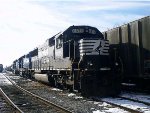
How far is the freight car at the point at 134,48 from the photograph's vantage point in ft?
43.5

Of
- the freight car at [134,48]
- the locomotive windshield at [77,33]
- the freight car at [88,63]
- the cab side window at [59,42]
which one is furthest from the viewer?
the cab side window at [59,42]

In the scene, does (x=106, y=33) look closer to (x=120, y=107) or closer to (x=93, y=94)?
(x=93, y=94)

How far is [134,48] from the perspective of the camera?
14.3 meters

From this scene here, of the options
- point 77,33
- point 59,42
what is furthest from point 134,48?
point 59,42

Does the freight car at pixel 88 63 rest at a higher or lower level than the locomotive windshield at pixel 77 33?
lower

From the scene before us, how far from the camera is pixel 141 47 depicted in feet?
44.6

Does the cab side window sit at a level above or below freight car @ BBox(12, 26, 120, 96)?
above

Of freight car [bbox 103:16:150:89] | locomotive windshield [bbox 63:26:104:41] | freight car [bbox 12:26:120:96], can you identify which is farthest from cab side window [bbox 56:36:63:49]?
freight car [bbox 103:16:150:89]

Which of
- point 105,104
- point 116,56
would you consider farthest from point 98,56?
point 105,104

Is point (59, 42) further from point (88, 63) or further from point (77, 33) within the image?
point (88, 63)

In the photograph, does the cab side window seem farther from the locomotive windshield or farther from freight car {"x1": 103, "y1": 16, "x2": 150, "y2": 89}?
freight car {"x1": 103, "y1": 16, "x2": 150, "y2": 89}

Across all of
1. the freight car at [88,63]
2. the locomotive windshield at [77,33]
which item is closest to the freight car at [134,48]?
the freight car at [88,63]

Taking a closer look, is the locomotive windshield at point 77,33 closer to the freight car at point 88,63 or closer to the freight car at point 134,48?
the freight car at point 88,63

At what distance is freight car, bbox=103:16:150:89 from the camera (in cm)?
1326
